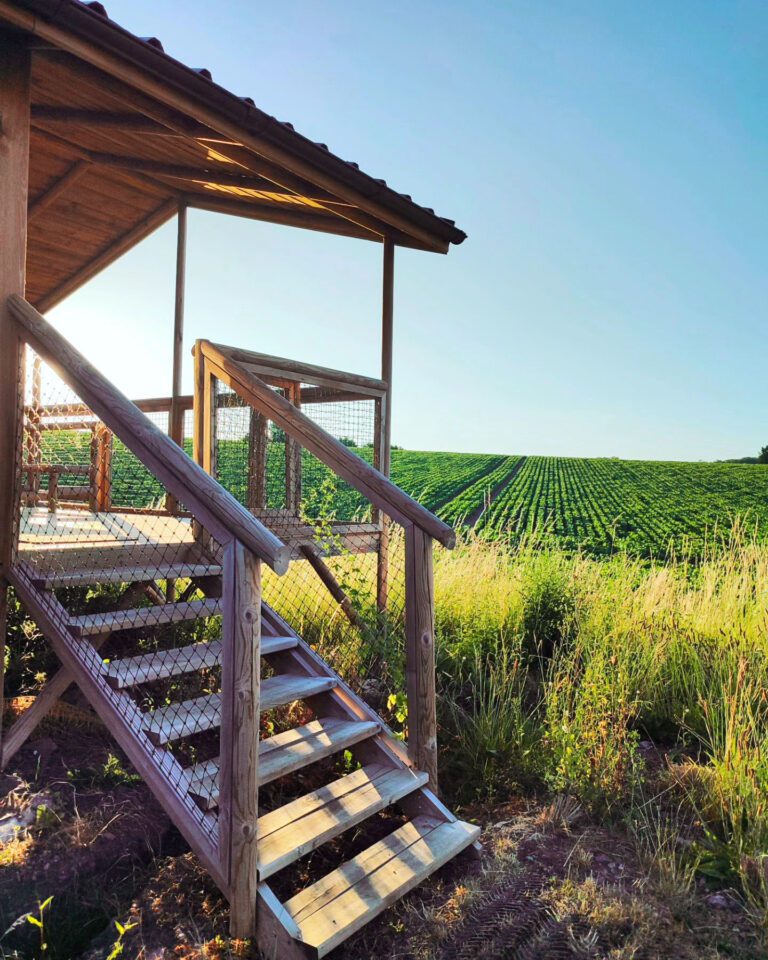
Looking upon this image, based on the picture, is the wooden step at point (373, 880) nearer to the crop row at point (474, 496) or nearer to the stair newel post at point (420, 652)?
the stair newel post at point (420, 652)

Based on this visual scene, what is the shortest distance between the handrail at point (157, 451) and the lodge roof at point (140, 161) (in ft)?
4.92

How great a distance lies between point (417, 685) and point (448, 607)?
7.78 ft

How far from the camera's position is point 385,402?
20.9 feet

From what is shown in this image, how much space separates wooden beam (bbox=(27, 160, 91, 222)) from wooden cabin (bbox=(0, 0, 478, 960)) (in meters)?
0.04

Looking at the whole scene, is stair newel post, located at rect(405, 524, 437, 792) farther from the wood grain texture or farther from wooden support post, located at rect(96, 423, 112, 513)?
wooden support post, located at rect(96, 423, 112, 513)

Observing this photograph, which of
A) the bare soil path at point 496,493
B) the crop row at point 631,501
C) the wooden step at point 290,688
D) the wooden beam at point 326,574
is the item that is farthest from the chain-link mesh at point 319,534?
the bare soil path at point 496,493

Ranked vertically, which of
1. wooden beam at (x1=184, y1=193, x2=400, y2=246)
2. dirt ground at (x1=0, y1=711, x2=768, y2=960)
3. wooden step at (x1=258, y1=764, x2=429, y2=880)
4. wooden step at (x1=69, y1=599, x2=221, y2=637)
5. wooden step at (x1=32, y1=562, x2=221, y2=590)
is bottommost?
dirt ground at (x1=0, y1=711, x2=768, y2=960)

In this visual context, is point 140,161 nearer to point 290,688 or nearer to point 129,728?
point 290,688

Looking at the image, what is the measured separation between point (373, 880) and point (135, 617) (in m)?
1.84

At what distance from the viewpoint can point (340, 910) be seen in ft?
9.64

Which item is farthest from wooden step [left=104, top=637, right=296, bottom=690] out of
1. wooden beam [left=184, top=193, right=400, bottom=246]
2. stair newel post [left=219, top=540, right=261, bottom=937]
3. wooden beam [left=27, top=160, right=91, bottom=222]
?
wooden beam [left=27, top=160, right=91, bottom=222]

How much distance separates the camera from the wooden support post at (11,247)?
391 centimetres

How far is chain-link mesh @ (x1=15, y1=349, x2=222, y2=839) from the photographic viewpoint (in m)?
3.63

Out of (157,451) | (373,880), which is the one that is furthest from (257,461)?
(373,880)
